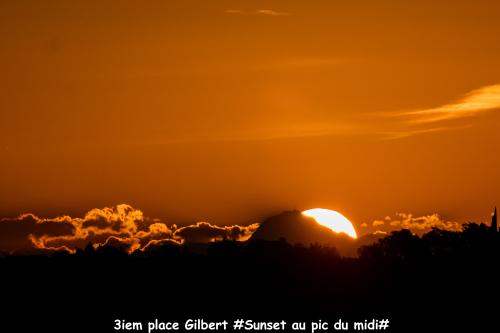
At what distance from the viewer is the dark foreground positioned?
463ft

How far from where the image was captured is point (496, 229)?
191 meters

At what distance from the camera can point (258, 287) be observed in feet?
528

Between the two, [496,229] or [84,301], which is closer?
[84,301]

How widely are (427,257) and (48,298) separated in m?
65.1

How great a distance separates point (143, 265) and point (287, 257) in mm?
25753

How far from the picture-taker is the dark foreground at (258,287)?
14100 cm

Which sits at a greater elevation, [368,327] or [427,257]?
[427,257]

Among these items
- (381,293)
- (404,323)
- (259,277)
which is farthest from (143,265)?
(404,323)

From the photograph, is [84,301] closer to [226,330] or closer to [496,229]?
[226,330]

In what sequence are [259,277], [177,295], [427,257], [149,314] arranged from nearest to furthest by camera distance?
[149,314]
[177,295]
[259,277]
[427,257]

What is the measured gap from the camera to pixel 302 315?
471ft

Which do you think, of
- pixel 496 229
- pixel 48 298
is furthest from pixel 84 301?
pixel 496 229

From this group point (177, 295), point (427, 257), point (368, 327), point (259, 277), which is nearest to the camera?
point (368, 327)

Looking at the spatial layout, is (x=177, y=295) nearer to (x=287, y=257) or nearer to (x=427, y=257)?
(x=287, y=257)
